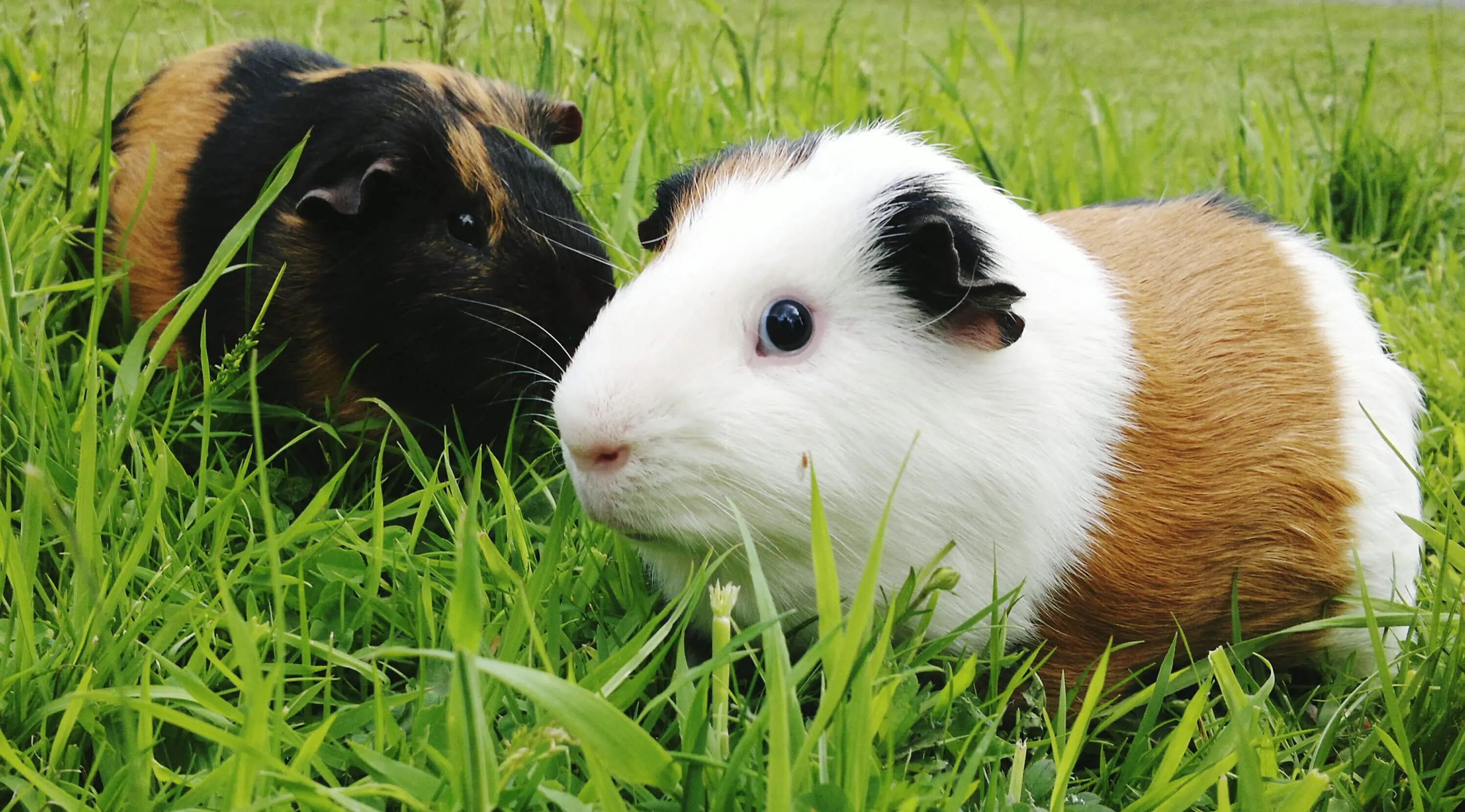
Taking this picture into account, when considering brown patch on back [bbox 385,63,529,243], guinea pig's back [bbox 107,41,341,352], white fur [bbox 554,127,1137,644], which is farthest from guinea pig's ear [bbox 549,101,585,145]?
white fur [bbox 554,127,1137,644]

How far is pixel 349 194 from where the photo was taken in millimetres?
2412

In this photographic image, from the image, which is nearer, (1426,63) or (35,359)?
(35,359)

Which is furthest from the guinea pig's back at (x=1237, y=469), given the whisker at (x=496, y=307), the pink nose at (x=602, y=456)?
the whisker at (x=496, y=307)

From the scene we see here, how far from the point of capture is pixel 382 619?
6.25 feet

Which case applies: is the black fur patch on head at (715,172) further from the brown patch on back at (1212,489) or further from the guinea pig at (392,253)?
the brown patch on back at (1212,489)

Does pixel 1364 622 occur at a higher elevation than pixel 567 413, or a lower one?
lower

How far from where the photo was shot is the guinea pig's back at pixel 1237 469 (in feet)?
6.15

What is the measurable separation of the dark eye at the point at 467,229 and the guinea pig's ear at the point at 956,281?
1.20 meters

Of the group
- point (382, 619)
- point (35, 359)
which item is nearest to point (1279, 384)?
point (382, 619)

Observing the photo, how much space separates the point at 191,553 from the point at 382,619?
0.35 meters

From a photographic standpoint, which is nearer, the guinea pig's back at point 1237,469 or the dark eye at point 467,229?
the guinea pig's back at point 1237,469

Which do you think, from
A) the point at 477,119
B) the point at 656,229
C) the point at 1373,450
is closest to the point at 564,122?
the point at 477,119

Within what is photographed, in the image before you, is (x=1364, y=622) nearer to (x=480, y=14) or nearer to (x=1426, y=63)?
(x=480, y=14)

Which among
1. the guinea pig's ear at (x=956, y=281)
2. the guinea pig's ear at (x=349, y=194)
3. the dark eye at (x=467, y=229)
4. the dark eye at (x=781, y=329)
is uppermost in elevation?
the guinea pig's ear at (x=956, y=281)
